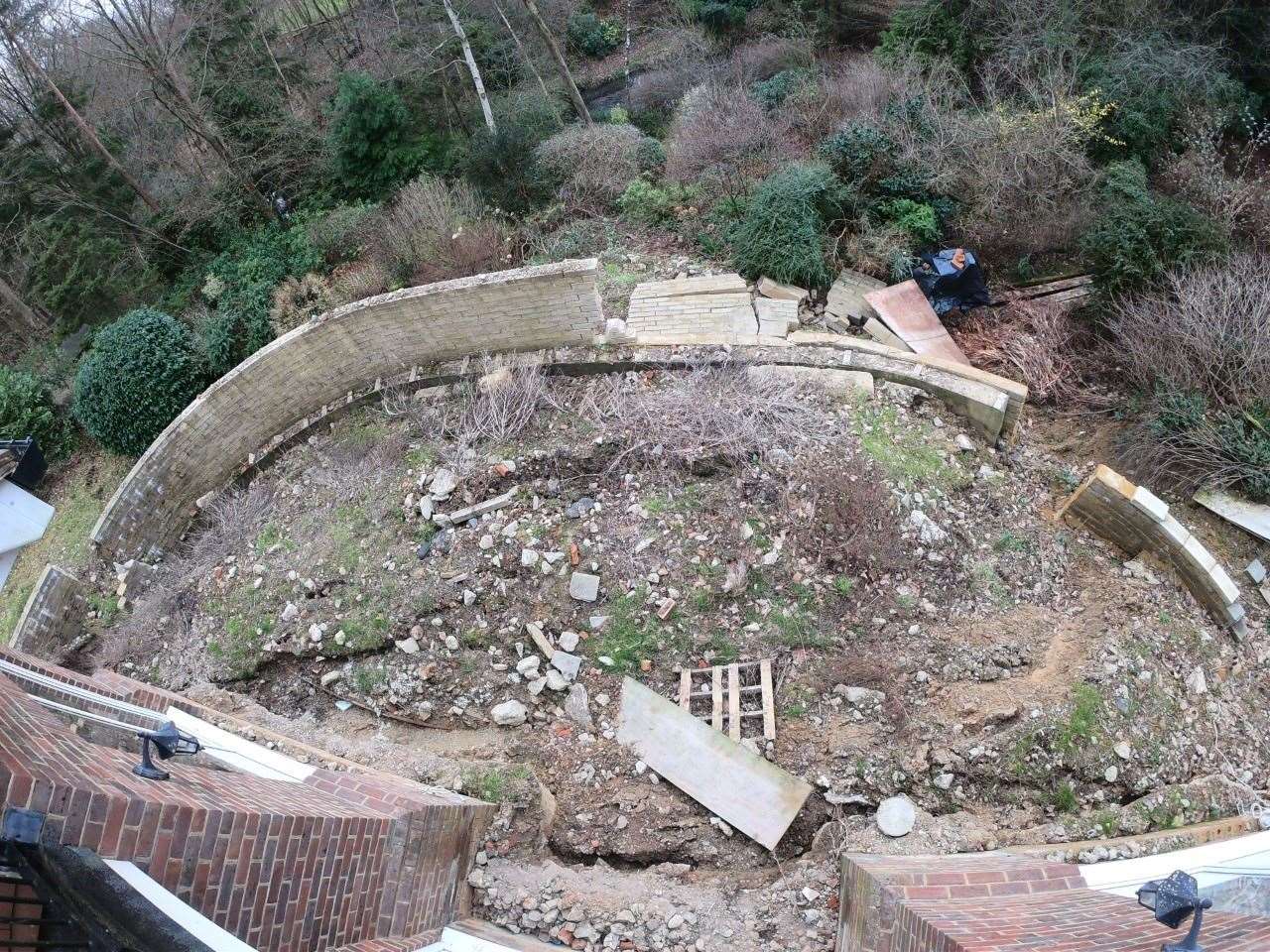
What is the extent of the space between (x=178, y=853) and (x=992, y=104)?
10.8m

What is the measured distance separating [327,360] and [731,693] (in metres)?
5.82

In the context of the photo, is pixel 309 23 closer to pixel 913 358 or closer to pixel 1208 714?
pixel 913 358

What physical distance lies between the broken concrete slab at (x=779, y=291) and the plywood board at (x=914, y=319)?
2.50ft

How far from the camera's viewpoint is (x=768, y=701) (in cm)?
609

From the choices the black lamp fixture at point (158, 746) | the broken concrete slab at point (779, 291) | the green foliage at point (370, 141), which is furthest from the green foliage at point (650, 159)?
the black lamp fixture at point (158, 746)

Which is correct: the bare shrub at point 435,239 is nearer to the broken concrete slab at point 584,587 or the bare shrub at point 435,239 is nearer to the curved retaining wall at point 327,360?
the curved retaining wall at point 327,360

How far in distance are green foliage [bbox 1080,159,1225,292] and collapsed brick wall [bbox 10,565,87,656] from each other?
11578mm

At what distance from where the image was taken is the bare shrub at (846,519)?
6.61 m

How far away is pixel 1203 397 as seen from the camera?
740 centimetres

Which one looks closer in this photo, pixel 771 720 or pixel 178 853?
pixel 178 853

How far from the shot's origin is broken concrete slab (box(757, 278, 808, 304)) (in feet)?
29.1

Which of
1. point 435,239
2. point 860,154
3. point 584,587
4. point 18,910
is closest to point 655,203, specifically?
point 860,154

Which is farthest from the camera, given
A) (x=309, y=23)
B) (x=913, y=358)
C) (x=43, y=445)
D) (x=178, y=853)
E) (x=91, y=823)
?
(x=309, y=23)

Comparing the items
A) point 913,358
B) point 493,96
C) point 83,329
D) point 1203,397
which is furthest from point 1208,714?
point 83,329
